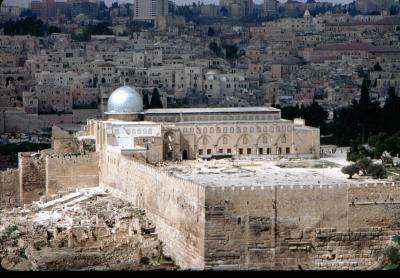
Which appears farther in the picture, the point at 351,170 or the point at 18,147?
the point at 18,147

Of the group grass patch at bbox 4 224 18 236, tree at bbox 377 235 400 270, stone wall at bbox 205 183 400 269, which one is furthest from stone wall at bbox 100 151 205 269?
tree at bbox 377 235 400 270

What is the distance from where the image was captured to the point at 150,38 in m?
63.0

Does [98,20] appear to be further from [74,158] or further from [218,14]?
[74,158]

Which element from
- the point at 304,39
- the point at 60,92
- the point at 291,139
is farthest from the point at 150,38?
the point at 291,139

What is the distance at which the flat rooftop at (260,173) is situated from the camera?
17.3 metres

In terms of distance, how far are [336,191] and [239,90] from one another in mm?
30331

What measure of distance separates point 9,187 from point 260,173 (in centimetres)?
613

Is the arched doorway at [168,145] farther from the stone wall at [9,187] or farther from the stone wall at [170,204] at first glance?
the stone wall at [9,187]

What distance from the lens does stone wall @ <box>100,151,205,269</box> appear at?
15773mm

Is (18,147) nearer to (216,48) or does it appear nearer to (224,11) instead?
(216,48)

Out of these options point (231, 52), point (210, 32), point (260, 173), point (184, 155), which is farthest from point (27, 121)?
point (210, 32)

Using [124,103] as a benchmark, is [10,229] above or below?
below

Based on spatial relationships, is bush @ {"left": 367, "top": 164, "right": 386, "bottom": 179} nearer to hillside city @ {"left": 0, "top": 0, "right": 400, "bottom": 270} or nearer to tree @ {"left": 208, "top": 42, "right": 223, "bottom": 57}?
hillside city @ {"left": 0, "top": 0, "right": 400, "bottom": 270}

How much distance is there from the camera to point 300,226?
52.4 feet
